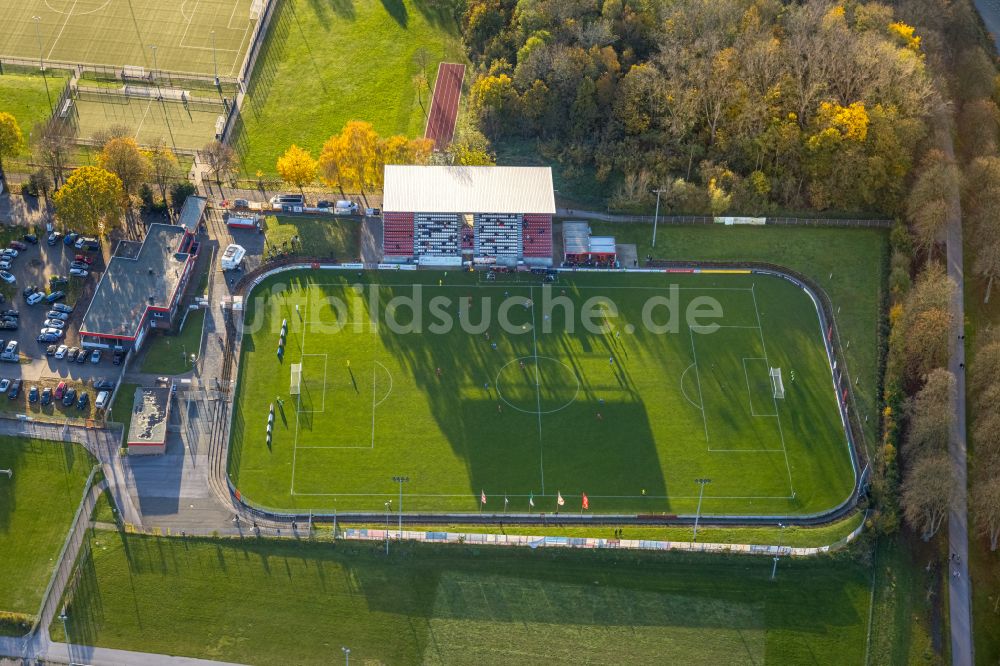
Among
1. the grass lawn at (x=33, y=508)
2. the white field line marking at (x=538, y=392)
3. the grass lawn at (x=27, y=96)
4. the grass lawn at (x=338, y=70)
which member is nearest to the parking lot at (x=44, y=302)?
the grass lawn at (x=33, y=508)

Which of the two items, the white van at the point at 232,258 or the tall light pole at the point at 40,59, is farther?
the tall light pole at the point at 40,59

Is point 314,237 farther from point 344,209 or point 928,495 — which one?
point 928,495

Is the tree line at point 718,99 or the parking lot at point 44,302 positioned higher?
the tree line at point 718,99

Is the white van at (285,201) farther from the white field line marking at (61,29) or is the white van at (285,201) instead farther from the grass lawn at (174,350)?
the white field line marking at (61,29)

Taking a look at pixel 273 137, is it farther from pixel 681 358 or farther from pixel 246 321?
pixel 681 358

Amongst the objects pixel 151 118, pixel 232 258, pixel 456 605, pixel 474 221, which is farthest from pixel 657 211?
pixel 151 118

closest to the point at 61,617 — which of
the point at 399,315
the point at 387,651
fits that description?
the point at 387,651

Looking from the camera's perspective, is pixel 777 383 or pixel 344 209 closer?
pixel 777 383
